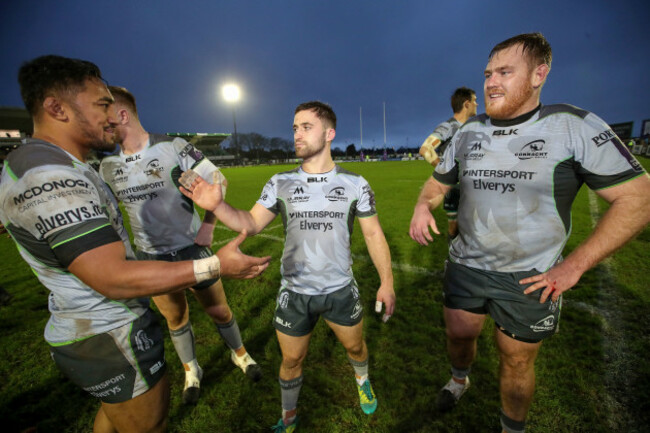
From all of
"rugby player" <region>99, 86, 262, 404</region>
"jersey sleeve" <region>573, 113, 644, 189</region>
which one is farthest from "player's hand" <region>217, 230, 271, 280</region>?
"jersey sleeve" <region>573, 113, 644, 189</region>

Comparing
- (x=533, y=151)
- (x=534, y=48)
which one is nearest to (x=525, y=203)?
(x=533, y=151)

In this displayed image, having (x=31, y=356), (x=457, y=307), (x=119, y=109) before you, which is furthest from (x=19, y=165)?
(x=31, y=356)

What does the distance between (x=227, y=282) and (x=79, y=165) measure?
393 centimetres

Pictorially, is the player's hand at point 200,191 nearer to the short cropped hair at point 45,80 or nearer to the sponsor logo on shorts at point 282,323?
the short cropped hair at point 45,80

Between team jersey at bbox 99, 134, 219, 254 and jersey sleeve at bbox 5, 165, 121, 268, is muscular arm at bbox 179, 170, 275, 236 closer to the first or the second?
jersey sleeve at bbox 5, 165, 121, 268

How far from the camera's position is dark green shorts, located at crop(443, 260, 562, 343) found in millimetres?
2029

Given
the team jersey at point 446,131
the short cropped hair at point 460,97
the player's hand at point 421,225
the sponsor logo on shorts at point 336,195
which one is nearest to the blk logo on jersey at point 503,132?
the player's hand at point 421,225

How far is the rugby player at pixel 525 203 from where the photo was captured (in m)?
1.75

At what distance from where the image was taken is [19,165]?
138 cm

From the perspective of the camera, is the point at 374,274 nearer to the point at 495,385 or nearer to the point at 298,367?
the point at 495,385

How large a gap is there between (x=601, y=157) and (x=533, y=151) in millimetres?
361

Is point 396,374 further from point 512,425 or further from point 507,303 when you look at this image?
point 507,303

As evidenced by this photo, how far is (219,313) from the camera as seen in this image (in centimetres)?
304

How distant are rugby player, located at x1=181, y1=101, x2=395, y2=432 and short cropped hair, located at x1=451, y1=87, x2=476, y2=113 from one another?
3.67 meters
